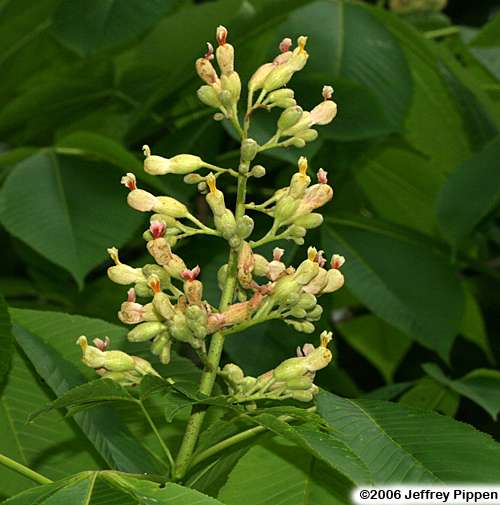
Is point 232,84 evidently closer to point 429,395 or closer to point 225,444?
point 225,444

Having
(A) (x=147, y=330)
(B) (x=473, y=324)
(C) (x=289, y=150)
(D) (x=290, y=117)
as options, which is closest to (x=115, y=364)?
(A) (x=147, y=330)

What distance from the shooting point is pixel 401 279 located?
254 centimetres

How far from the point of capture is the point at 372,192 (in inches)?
117

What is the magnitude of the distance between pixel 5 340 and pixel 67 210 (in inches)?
29.2

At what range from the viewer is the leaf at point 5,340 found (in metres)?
1.52

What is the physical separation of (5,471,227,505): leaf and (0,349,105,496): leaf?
14.3 inches

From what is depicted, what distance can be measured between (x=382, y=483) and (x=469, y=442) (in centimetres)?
15

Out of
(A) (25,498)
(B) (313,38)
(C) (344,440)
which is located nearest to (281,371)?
(C) (344,440)

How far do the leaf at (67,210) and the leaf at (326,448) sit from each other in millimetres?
893

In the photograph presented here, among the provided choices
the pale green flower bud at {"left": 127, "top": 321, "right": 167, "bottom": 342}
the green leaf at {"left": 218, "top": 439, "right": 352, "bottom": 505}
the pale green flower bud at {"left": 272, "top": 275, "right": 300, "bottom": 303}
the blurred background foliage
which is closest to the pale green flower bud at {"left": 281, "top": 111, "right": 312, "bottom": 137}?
the pale green flower bud at {"left": 272, "top": 275, "right": 300, "bottom": 303}

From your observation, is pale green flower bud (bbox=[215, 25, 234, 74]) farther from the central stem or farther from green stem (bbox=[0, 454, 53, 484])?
green stem (bbox=[0, 454, 53, 484])

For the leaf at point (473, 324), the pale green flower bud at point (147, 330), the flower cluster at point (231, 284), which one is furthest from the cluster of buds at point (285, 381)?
the leaf at point (473, 324)

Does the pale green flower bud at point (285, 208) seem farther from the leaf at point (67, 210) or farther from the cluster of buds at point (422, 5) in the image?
the cluster of buds at point (422, 5)

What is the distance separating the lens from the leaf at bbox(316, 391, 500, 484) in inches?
51.0
